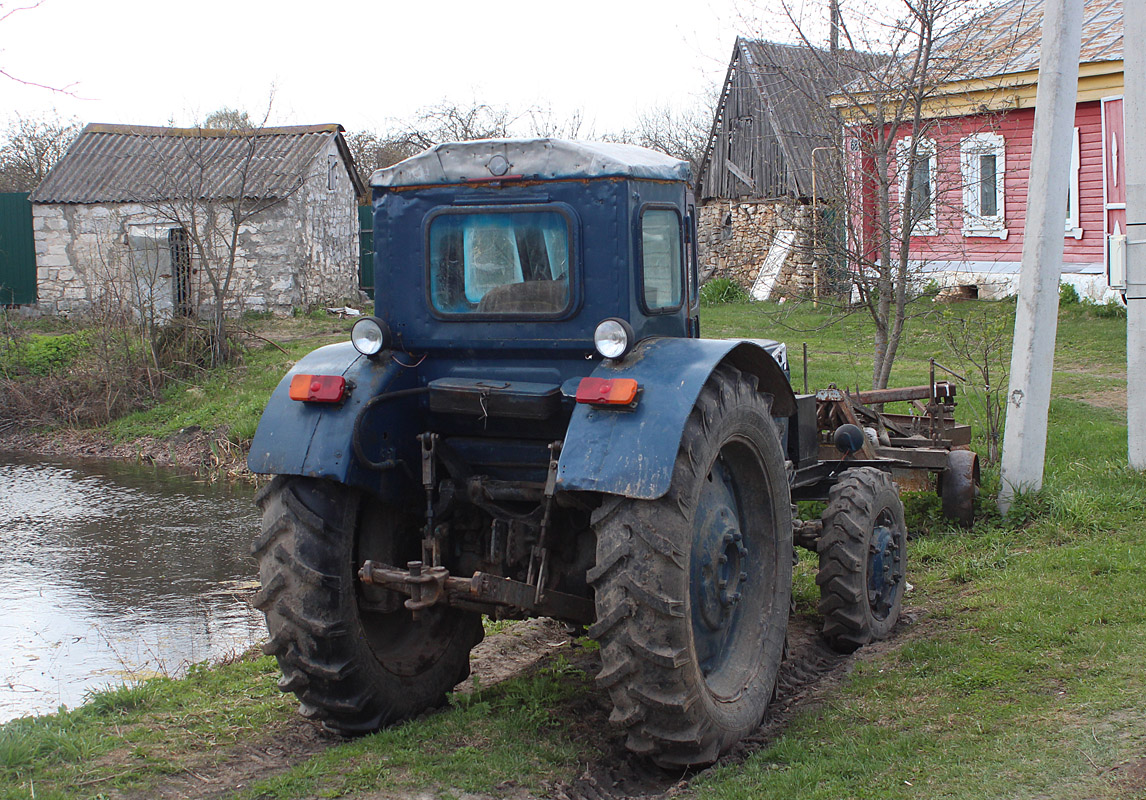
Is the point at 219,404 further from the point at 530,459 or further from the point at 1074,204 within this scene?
the point at 1074,204

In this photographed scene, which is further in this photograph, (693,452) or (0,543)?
(0,543)

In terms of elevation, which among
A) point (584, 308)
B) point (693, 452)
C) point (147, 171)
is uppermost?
point (147, 171)

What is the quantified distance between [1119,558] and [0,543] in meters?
8.89

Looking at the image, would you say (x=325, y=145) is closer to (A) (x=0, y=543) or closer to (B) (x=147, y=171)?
(B) (x=147, y=171)

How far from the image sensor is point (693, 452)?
4086mm

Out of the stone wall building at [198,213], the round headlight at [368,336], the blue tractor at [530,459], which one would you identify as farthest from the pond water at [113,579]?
the stone wall building at [198,213]

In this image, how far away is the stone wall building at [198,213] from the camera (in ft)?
65.2

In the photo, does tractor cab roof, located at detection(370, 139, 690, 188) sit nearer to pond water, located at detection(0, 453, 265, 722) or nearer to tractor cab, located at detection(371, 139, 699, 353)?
tractor cab, located at detection(371, 139, 699, 353)

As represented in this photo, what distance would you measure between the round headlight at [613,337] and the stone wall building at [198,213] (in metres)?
16.3

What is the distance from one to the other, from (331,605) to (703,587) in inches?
59.7

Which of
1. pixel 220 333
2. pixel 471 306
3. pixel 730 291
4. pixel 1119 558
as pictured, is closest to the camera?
pixel 471 306

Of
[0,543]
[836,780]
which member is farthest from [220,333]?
[836,780]

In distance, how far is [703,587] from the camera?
4.44 meters

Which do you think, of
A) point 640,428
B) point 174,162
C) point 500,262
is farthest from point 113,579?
point 174,162
